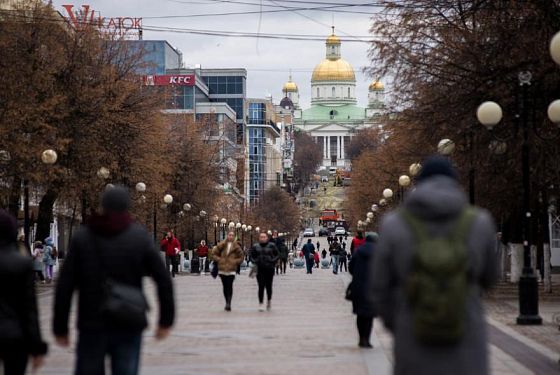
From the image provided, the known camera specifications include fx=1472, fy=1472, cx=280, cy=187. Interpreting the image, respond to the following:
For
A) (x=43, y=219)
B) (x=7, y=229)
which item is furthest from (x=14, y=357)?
(x=43, y=219)

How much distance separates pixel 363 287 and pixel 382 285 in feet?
35.6

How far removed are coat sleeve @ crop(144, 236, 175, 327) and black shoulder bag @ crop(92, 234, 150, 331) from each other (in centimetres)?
15

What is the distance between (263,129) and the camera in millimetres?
192625

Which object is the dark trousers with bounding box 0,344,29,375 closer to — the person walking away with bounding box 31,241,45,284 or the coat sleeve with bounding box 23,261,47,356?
the coat sleeve with bounding box 23,261,47,356

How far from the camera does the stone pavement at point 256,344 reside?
16.1 m

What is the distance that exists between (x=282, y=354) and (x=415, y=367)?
1023 cm

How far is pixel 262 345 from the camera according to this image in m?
19.2

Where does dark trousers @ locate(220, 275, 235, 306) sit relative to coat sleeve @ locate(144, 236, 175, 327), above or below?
below

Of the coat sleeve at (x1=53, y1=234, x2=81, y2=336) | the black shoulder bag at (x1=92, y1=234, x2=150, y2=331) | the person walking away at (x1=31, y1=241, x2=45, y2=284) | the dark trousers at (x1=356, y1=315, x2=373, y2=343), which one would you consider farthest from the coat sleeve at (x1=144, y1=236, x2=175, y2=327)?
the person walking away at (x1=31, y1=241, x2=45, y2=284)

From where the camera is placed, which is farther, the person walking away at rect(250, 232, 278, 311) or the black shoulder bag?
the person walking away at rect(250, 232, 278, 311)

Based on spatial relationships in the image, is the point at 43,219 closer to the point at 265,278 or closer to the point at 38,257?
the point at 38,257

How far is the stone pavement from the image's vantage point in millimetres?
16078

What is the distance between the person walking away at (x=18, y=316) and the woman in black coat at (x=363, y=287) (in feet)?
28.1

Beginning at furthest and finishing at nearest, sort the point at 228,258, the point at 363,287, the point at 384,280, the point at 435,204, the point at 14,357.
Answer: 1. the point at 228,258
2. the point at 363,287
3. the point at 14,357
4. the point at 384,280
5. the point at 435,204
